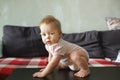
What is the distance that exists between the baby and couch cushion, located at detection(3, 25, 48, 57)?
116cm

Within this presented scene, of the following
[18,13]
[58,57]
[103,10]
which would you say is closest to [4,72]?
[58,57]

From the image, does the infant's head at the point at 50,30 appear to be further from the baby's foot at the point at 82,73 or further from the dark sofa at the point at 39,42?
the dark sofa at the point at 39,42

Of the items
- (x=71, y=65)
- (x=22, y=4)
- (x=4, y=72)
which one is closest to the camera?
(x=71, y=65)

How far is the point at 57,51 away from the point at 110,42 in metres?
1.40

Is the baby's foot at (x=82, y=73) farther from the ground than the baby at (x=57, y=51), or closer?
closer

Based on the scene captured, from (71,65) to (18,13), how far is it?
5.08 feet

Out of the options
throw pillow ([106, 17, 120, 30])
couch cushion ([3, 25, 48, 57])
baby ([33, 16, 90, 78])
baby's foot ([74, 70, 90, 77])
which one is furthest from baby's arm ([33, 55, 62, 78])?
throw pillow ([106, 17, 120, 30])

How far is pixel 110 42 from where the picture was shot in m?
2.51

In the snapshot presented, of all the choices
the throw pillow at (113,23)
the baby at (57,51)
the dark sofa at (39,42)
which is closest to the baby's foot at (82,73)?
the baby at (57,51)

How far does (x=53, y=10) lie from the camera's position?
8.80 feet

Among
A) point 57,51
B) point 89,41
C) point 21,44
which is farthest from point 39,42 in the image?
point 57,51

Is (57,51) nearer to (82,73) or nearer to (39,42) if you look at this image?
(82,73)

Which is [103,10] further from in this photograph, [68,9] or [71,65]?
[71,65]

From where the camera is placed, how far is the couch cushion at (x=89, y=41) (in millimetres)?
2408
